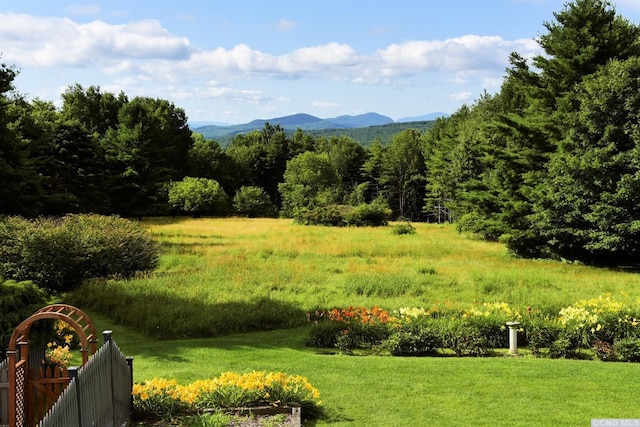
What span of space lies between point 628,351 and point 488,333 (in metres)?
2.40

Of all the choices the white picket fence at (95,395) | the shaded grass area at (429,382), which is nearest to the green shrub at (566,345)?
the shaded grass area at (429,382)

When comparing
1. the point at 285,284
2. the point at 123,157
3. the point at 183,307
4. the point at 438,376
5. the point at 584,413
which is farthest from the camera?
the point at 123,157

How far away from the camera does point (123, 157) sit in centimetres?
4709

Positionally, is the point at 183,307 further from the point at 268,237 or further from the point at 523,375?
the point at 268,237

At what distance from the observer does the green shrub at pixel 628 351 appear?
30.0ft

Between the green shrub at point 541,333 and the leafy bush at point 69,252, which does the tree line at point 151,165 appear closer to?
the leafy bush at point 69,252

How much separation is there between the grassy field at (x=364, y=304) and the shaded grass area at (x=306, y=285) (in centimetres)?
5

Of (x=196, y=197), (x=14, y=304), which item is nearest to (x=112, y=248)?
(x=14, y=304)

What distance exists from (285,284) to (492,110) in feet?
125

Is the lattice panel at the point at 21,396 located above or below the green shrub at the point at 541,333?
above

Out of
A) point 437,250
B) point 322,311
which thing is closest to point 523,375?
point 322,311

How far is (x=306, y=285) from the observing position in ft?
51.9

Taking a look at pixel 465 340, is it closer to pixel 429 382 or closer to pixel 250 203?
pixel 429 382

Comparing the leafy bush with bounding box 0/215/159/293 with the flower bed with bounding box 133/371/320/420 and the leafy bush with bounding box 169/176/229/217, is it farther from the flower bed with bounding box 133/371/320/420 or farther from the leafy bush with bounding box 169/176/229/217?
the leafy bush with bounding box 169/176/229/217
